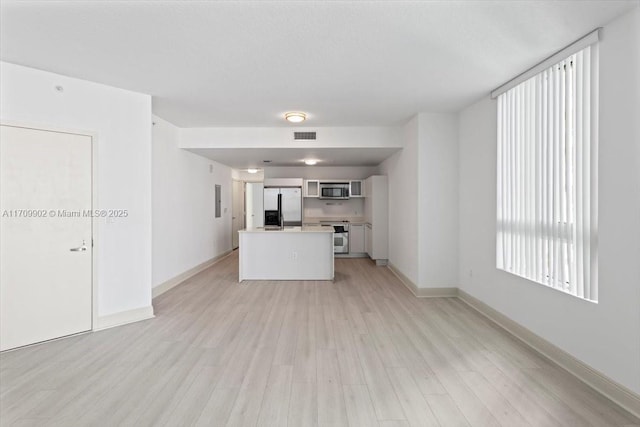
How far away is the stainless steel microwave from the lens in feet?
25.6

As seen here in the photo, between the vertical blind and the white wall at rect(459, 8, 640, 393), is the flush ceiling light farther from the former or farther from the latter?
the white wall at rect(459, 8, 640, 393)

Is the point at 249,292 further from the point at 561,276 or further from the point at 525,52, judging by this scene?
the point at 525,52

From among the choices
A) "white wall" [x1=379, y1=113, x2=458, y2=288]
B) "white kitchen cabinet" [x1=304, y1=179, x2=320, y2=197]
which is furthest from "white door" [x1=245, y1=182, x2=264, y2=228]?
"white wall" [x1=379, y1=113, x2=458, y2=288]

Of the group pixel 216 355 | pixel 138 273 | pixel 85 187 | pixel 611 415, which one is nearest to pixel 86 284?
pixel 138 273

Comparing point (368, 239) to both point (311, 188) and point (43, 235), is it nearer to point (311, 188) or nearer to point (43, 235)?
point (311, 188)

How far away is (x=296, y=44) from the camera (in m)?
2.52

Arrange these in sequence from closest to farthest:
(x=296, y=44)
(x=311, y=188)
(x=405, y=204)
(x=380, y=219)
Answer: (x=296, y=44), (x=405, y=204), (x=380, y=219), (x=311, y=188)

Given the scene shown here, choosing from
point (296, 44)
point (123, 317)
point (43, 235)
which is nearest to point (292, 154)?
point (296, 44)

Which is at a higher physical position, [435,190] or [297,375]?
[435,190]

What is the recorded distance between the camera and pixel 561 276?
103 inches

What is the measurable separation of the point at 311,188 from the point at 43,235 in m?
5.71

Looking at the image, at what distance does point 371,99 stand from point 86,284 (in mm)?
3914

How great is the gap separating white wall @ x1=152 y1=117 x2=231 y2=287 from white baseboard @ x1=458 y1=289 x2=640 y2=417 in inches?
183

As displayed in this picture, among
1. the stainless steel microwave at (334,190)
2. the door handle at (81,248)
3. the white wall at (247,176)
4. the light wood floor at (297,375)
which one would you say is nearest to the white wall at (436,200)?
the light wood floor at (297,375)
